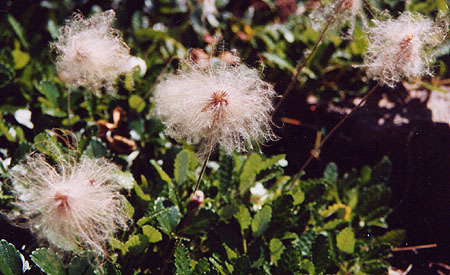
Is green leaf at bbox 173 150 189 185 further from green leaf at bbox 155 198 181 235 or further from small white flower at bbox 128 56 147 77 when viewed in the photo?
small white flower at bbox 128 56 147 77

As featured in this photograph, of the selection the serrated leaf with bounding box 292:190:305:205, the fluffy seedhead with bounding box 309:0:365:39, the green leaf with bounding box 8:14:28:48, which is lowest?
the serrated leaf with bounding box 292:190:305:205

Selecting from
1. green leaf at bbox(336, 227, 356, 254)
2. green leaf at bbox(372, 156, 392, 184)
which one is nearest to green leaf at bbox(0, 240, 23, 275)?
green leaf at bbox(336, 227, 356, 254)

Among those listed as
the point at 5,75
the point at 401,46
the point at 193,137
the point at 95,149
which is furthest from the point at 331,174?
the point at 5,75

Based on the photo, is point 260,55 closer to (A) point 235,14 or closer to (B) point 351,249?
(A) point 235,14

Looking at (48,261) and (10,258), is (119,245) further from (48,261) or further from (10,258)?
(10,258)

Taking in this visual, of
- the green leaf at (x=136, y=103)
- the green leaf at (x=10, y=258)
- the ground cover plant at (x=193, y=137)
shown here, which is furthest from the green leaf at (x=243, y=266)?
the green leaf at (x=136, y=103)

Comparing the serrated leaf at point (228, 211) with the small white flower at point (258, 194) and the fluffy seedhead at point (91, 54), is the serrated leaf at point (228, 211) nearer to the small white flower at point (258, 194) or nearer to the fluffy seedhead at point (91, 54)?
the small white flower at point (258, 194)
